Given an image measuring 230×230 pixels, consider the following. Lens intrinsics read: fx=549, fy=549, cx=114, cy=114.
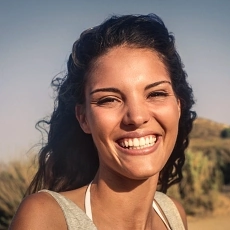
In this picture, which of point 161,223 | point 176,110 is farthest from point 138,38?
point 161,223

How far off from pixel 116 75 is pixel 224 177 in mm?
12874

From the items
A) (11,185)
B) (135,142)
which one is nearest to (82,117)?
(135,142)

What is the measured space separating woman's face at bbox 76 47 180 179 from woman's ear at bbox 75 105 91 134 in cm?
11

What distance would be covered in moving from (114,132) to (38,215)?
575 millimetres

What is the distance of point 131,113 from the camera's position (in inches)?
110

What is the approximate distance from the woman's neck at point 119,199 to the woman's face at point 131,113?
6.5 inches

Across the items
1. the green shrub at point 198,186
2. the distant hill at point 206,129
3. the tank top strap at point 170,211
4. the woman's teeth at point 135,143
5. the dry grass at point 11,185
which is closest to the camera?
the woman's teeth at point 135,143

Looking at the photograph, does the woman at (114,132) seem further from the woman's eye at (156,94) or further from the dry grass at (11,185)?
the dry grass at (11,185)

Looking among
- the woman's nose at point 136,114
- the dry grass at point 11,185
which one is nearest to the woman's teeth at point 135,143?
the woman's nose at point 136,114

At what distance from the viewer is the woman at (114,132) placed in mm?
2855

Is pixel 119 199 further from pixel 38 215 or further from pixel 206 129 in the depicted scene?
pixel 206 129

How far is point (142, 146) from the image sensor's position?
9.52ft

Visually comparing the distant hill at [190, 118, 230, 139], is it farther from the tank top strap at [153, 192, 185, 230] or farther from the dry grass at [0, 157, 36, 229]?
the tank top strap at [153, 192, 185, 230]

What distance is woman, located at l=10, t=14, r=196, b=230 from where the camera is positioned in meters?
2.86
